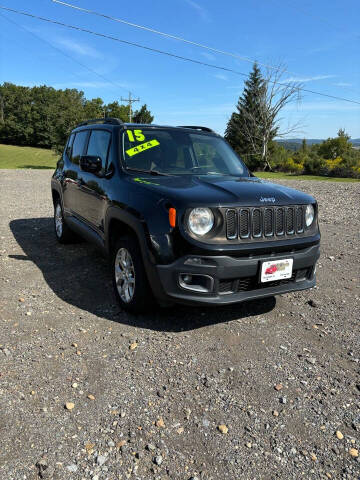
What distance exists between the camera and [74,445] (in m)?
2.10

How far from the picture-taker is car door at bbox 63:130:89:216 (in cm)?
519

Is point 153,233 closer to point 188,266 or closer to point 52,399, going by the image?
point 188,266

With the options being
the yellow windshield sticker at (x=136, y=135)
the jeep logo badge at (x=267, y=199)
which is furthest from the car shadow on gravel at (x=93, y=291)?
the yellow windshield sticker at (x=136, y=135)

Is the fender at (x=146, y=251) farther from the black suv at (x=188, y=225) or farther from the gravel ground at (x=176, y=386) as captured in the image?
the gravel ground at (x=176, y=386)

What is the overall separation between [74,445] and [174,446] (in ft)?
1.83

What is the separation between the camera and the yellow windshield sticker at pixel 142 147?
13.3 ft

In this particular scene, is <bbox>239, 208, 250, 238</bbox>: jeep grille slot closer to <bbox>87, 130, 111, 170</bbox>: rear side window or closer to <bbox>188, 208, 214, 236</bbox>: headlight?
<bbox>188, 208, 214, 236</bbox>: headlight

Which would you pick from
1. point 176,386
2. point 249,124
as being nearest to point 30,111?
point 249,124

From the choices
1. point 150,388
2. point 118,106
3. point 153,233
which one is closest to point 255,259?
point 153,233

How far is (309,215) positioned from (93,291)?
98.0 inches

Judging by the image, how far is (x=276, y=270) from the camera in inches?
128

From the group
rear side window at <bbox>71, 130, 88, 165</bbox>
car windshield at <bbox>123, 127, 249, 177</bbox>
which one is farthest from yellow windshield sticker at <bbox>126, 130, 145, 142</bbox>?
rear side window at <bbox>71, 130, 88, 165</bbox>

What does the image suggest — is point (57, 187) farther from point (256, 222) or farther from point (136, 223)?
point (256, 222)

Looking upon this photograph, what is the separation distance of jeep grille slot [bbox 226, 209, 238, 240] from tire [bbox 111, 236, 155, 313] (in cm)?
82
